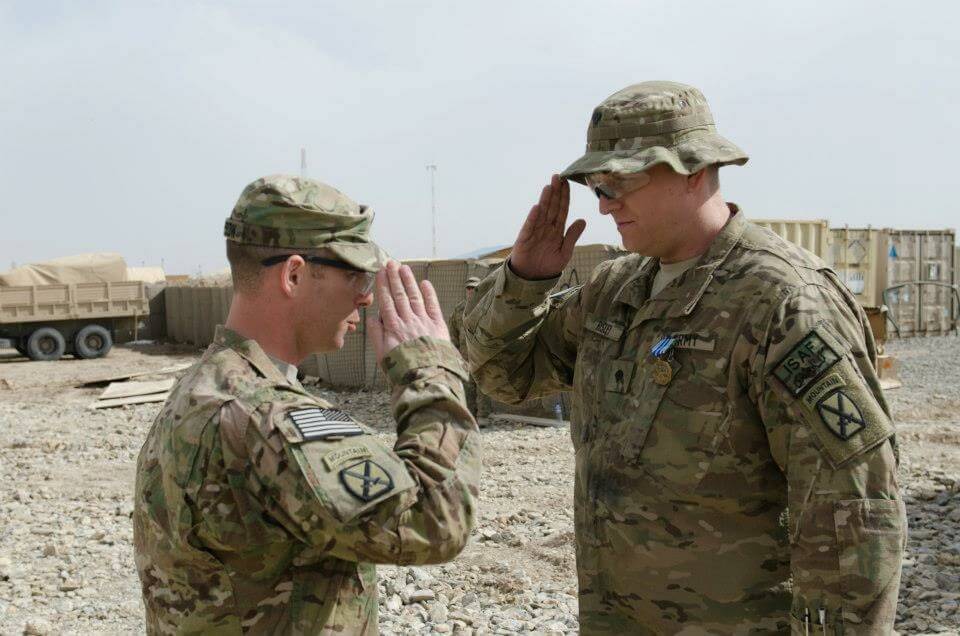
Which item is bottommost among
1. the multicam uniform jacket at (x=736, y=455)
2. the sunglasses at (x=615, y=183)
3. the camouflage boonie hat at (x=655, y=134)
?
the multicam uniform jacket at (x=736, y=455)

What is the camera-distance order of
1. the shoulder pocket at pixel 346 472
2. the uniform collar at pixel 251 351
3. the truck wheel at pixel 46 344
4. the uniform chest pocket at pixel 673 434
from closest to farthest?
the shoulder pocket at pixel 346 472, the uniform collar at pixel 251 351, the uniform chest pocket at pixel 673 434, the truck wheel at pixel 46 344

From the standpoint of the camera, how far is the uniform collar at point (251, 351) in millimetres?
1874

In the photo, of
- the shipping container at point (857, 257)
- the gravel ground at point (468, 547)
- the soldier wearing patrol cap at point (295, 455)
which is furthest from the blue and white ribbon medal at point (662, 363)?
the shipping container at point (857, 257)

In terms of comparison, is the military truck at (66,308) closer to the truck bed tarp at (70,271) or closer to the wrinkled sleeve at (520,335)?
the truck bed tarp at (70,271)

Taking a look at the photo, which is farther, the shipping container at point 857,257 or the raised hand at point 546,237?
the shipping container at point 857,257

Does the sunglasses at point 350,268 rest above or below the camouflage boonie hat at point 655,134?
below

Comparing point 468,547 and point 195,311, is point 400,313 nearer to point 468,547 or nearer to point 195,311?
point 468,547

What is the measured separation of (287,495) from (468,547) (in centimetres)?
465

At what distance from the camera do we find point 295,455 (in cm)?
162

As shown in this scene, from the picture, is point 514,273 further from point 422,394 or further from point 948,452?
point 948,452

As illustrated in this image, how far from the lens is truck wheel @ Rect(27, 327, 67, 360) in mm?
20328

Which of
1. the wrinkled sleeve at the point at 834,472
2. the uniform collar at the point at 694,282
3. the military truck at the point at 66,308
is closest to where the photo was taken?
the wrinkled sleeve at the point at 834,472

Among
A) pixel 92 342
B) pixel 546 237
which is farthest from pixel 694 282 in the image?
pixel 92 342

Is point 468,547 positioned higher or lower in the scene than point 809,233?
lower
